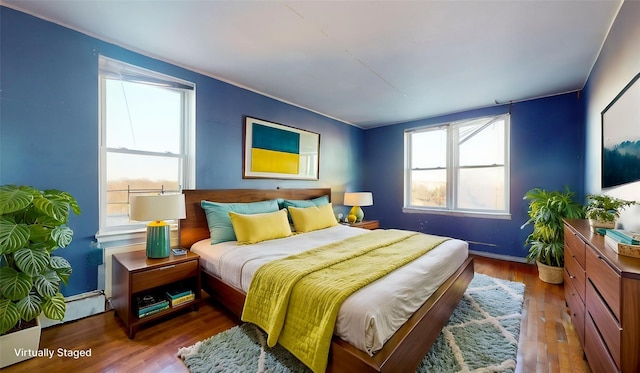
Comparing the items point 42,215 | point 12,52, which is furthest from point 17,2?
point 42,215

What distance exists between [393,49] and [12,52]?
9.91ft

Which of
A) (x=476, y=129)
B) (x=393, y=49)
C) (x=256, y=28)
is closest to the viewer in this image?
(x=256, y=28)

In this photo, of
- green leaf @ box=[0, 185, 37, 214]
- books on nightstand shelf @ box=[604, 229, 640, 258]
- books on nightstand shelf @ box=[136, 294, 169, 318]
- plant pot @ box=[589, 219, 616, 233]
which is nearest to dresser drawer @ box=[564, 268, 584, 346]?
plant pot @ box=[589, 219, 616, 233]

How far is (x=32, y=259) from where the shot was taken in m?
1.58

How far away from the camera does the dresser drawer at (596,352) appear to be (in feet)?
3.85

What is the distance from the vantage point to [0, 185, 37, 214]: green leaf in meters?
1.47

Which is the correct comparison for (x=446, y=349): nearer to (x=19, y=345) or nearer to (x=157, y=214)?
(x=157, y=214)

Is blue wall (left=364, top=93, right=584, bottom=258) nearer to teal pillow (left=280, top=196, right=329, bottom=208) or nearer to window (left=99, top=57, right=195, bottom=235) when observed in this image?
teal pillow (left=280, top=196, right=329, bottom=208)

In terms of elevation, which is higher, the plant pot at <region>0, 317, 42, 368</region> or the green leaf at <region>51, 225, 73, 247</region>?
the green leaf at <region>51, 225, 73, 247</region>

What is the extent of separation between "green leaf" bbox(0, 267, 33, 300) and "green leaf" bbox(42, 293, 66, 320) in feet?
0.51

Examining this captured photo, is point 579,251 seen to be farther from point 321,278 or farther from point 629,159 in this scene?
point 321,278

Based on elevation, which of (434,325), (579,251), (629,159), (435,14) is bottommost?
(434,325)

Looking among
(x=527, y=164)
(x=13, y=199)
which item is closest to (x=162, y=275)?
(x=13, y=199)

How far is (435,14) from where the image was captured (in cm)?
184
